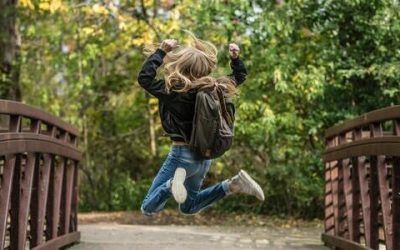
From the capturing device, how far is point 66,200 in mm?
7621

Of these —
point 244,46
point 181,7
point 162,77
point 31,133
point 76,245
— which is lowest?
point 76,245

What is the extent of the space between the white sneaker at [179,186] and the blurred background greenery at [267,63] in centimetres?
632

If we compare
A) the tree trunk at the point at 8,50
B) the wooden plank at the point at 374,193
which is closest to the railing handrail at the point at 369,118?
the wooden plank at the point at 374,193

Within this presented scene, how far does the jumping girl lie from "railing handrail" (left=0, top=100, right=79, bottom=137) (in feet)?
2.88

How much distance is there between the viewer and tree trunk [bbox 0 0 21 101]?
12.4m

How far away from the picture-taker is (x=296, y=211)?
13.0m

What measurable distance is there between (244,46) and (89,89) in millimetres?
4915

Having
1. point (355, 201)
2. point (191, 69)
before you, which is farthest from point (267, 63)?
point (191, 69)

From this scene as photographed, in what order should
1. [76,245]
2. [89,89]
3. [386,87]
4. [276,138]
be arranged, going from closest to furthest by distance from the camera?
[76,245], [386,87], [276,138], [89,89]

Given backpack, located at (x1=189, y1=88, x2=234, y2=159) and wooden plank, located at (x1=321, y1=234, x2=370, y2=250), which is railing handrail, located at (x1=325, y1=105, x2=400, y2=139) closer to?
wooden plank, located at (x1=321, y1=234, x2=370, y2=250)

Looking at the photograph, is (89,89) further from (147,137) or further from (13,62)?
(13,62)

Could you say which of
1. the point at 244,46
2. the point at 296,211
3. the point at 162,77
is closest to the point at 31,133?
the point at 162,77

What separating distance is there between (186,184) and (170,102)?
2.44 feet

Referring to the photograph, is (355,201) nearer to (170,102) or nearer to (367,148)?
(367,148)
